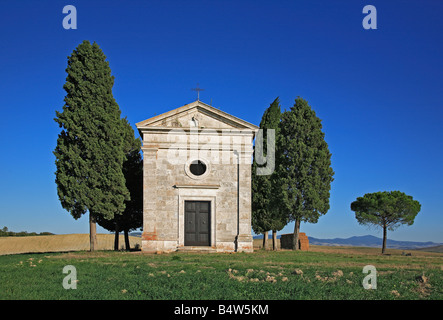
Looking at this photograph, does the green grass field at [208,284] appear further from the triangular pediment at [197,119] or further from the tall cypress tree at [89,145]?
the triangular pediment at [197,119]

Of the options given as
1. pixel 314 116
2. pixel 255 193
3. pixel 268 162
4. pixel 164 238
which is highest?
pixel 314 116

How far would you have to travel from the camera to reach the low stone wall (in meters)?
30.2

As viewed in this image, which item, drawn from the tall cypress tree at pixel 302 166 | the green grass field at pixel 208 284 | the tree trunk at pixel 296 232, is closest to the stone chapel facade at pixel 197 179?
the tall cypress tree at pixel 302 166

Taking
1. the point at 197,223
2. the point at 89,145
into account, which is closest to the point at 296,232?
the point at 197,223

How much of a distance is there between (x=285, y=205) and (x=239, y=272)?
1467 cm

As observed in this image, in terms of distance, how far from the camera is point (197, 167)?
23.4 meters

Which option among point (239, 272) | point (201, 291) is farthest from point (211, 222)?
point (201, 291)

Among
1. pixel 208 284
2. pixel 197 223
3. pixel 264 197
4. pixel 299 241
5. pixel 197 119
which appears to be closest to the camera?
pixel 208 284

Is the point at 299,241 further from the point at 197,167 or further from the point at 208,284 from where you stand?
the point at 208,284

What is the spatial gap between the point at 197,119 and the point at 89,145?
6.13 metres

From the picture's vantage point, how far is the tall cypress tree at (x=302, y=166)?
2738 centimetres

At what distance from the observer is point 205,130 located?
23.2 metres

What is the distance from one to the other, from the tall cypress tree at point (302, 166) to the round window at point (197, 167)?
6.55 m
